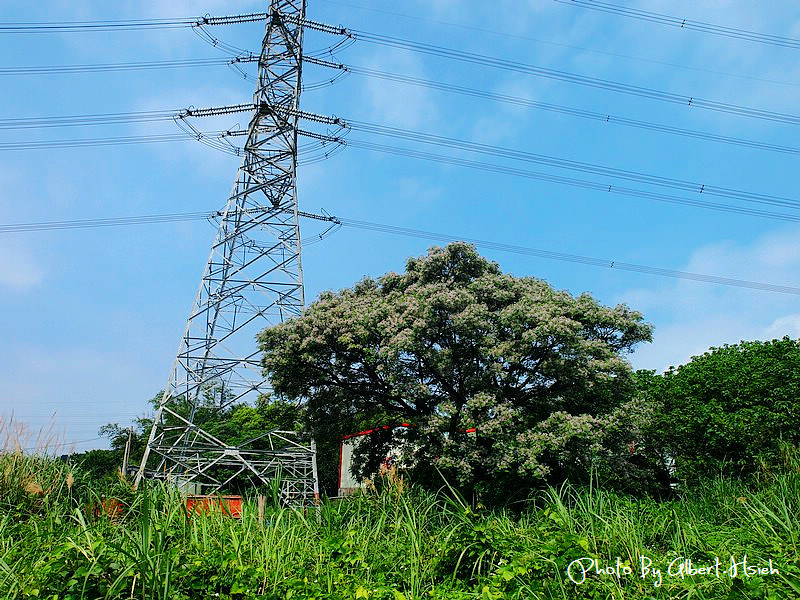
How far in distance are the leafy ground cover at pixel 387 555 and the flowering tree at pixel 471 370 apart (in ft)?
20.5

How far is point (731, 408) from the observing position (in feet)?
60.1

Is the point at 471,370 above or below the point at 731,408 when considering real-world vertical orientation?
above

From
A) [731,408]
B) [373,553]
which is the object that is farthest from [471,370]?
[731,408]

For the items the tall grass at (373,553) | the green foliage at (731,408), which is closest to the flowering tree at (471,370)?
the green foliage at (731,408)

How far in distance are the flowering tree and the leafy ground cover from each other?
6.24 m

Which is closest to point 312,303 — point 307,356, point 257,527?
point 307,356

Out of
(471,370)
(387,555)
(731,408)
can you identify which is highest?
(471,370)

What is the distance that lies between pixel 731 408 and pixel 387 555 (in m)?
16.6

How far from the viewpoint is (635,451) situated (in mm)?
16250

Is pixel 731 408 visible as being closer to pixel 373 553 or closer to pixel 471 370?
pixel 471 370

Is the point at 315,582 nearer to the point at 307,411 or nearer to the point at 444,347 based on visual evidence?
the point at 444,347

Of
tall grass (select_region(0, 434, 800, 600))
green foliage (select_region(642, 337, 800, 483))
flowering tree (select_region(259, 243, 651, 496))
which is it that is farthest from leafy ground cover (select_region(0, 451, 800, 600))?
green foliage (select_region(642, 337, 800, 483))

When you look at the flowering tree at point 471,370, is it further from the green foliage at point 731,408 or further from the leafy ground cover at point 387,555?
the leafy ground cover at point 387,555

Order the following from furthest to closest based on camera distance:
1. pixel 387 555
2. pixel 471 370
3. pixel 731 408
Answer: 1. pixel 731 408
2. pixel 471 370
3. pixel 387 555
